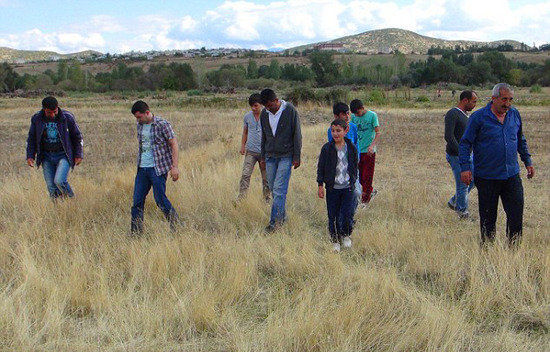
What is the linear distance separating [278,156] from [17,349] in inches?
141

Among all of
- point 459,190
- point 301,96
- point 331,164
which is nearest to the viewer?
point 331,164

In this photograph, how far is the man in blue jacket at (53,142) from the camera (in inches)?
254

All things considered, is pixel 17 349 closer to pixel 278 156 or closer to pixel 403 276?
pixel 403 276

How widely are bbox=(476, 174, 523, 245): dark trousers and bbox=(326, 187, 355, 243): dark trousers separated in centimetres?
131

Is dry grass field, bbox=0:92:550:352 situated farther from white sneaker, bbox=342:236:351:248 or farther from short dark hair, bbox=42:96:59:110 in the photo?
short dark hair, bbox=42:96:59:110

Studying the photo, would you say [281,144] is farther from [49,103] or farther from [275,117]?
[49,103]

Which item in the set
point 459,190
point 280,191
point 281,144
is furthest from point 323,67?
point 280,191

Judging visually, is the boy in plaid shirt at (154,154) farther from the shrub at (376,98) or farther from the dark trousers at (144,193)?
the shrub at (376,98)

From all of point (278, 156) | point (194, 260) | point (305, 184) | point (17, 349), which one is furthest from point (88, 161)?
point (17, 349)

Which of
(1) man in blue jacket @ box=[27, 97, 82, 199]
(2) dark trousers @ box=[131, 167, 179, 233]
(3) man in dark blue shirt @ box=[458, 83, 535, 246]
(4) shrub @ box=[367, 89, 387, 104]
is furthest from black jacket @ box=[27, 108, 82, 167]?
(4) shrub @ box=[367, 89, 387, 104]

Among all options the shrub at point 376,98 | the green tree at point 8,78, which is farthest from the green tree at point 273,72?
the shrub at point 376,98

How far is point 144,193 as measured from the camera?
5895 mm

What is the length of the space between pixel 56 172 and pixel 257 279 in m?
3.51

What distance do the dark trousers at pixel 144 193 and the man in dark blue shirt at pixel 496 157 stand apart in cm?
324
